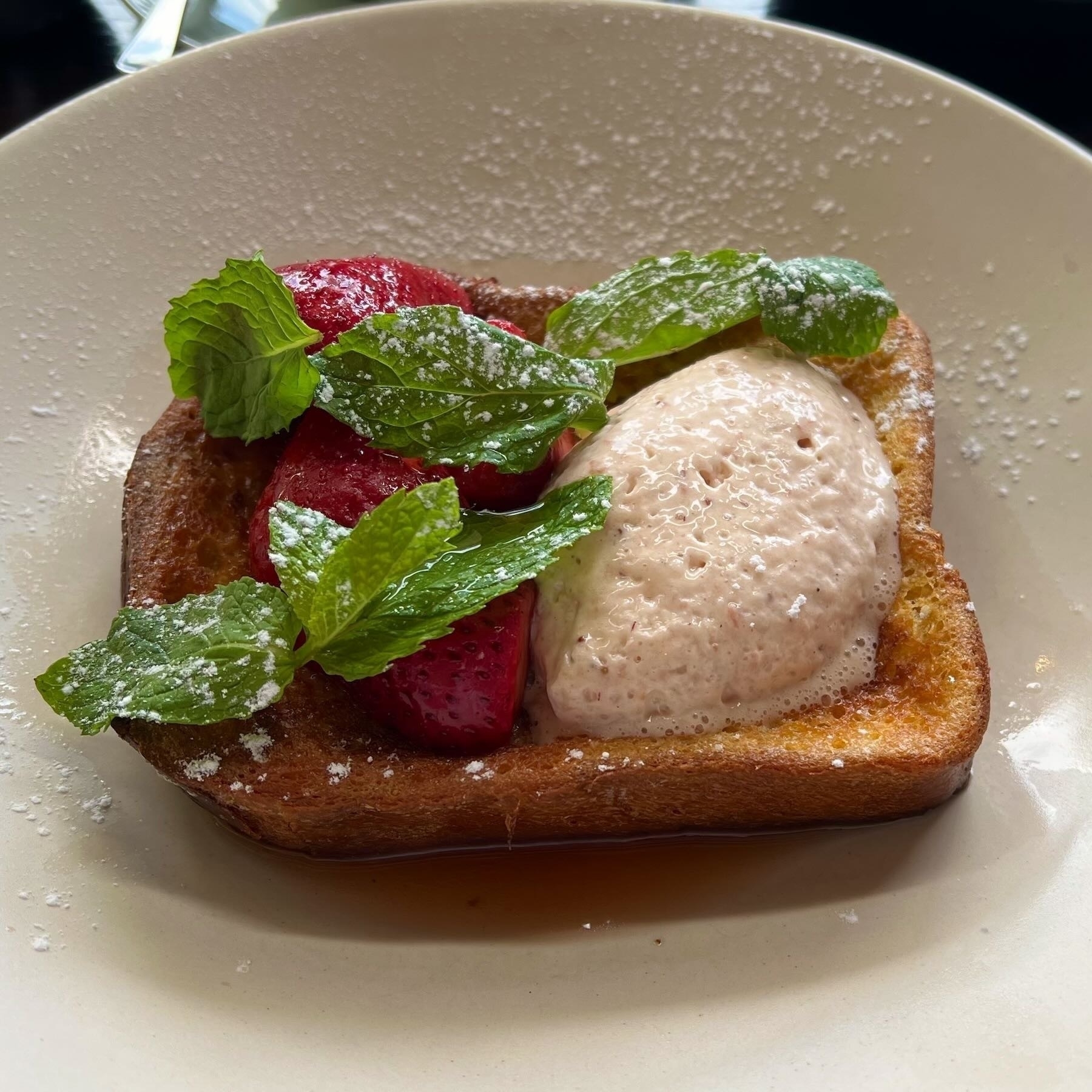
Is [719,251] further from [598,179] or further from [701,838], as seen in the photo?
[701,838]

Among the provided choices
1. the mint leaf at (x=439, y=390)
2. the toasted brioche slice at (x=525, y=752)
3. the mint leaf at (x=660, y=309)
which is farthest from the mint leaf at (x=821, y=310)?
the mint leaf at (x=439, y=390)

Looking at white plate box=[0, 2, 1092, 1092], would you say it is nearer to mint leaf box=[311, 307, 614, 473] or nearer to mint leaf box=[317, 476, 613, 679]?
mint leaf box=[317, 476, 613, 679]

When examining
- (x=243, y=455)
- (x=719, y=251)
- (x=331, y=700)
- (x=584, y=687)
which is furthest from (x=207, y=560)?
(x=719, y=251)

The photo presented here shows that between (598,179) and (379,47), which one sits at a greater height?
(379,47)

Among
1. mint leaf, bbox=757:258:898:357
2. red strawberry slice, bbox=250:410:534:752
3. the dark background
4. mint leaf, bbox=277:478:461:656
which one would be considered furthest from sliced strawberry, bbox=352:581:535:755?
the dark background

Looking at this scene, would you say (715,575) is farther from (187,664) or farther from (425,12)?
(425,12)
